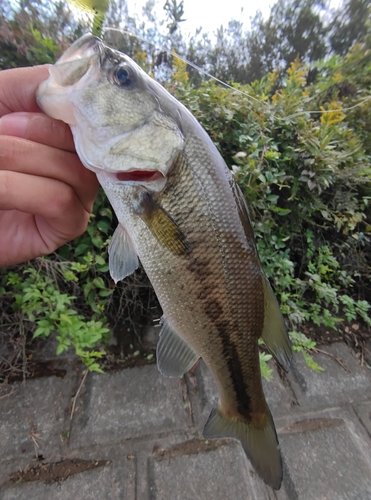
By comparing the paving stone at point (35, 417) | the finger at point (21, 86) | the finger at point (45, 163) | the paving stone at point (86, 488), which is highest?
the finger at point (21, 86)

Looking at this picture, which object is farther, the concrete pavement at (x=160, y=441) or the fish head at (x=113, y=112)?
the concrete pavement at (x=160, y=441)

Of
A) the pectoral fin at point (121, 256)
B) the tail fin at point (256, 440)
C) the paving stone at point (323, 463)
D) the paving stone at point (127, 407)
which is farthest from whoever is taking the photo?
the paving stone at point (127, 407)

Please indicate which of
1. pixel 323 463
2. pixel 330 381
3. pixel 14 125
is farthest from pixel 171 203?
pixel 330 381

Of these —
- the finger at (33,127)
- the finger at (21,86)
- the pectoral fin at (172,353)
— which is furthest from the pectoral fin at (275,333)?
the finger at (21,86)

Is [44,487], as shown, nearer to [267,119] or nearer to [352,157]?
[267,119]

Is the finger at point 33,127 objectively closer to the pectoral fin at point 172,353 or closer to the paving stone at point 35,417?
the pectoral fin at point 172,353

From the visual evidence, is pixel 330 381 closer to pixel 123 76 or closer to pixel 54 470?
pixel 54 470
